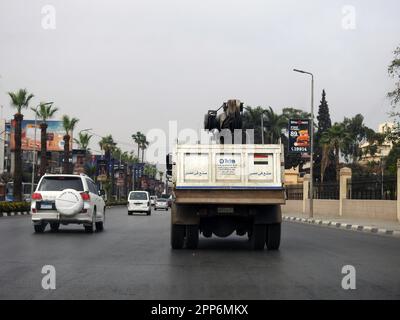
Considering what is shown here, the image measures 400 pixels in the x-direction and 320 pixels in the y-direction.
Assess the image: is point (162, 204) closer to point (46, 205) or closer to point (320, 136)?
point (320, 136)

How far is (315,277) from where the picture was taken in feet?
34.4

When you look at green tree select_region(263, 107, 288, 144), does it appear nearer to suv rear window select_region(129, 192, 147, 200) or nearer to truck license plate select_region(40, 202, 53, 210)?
suv rear window select_region(129, 192, 147, 200)

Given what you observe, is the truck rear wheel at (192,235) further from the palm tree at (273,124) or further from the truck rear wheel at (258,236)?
the palm tree at (273,124)

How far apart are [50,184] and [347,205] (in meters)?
23.8

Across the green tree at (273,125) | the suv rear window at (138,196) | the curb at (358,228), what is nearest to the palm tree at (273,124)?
the green tree at (273,125)

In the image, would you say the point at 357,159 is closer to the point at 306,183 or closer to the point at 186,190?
the point at 306,183

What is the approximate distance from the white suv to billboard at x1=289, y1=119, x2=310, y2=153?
834 inches

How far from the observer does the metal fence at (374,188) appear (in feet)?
106

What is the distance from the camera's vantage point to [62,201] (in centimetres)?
1978

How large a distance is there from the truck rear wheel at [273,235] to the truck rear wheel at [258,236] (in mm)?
125

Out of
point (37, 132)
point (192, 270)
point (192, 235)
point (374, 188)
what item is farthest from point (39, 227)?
point (37, 132)

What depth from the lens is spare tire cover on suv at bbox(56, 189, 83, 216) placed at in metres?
19.8

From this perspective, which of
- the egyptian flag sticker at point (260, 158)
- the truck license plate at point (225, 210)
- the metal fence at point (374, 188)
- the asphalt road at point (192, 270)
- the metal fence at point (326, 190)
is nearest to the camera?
the asphalt road at point (192, 270)
